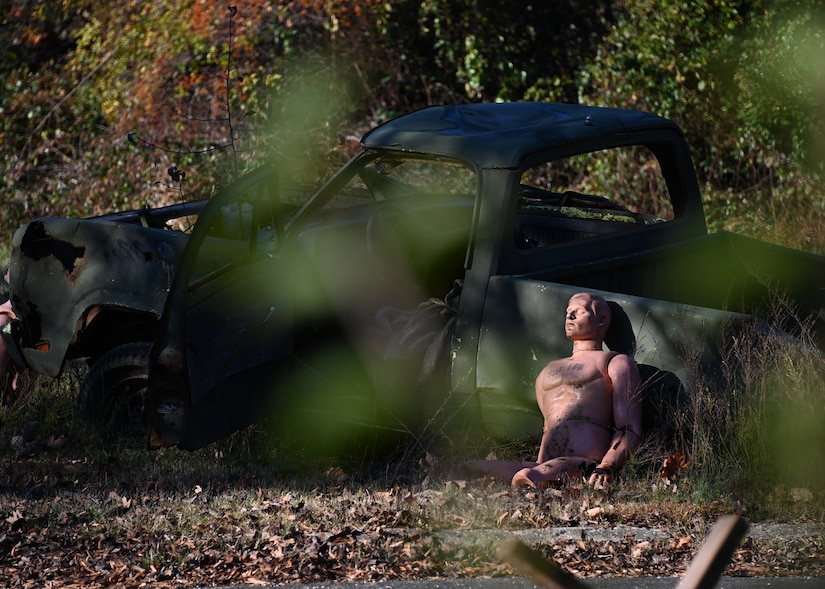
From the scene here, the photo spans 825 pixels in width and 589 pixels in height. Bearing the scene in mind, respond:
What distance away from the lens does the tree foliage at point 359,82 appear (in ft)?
39.9

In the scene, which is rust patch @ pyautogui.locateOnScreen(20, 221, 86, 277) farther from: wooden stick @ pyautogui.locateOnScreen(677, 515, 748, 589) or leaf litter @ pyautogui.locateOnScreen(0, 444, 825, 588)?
wooden stick @ pyautogui.locateOnScreen(677, 515, 748, 589)

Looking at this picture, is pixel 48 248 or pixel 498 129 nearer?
pixel 498 129

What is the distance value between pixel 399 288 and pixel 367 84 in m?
7.37

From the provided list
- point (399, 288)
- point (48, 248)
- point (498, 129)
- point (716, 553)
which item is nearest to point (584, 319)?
point (498, 129)

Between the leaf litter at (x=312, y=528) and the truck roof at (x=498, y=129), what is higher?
the truck roof at (x=498, y=129)

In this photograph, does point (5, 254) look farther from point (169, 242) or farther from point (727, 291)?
point (727, 291)

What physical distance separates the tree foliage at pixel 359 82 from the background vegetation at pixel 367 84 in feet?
0.07

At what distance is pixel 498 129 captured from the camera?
6.46 meters

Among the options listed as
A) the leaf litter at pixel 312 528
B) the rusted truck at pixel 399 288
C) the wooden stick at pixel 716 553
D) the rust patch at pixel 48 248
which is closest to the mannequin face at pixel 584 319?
the rusted truck at pixel 399 288

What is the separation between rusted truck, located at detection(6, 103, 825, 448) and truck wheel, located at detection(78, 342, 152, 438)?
1 centimetres

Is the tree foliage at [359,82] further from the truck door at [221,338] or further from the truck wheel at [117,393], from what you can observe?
the truck door at [221,338]

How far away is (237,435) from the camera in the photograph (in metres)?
6.58

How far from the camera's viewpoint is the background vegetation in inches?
468

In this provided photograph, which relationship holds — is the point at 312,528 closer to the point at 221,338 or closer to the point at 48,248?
the point at 221,338
